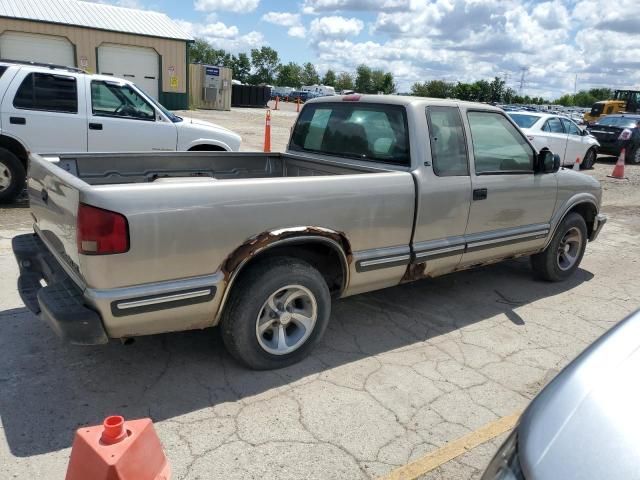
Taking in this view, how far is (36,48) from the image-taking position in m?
23.8

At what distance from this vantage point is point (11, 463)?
2607 millimetres

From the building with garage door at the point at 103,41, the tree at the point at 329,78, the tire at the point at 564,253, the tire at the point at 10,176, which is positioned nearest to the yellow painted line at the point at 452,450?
the tire at the point at 564,253

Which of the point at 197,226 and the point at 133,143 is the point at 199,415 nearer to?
the point at 197,226

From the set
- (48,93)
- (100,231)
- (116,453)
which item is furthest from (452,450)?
(48,93)

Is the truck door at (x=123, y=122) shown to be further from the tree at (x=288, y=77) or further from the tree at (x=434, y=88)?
the tree at (x=288, y=77)

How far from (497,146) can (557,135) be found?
35.2 feet

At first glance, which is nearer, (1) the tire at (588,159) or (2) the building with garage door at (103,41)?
(1) the tire at (588,159)

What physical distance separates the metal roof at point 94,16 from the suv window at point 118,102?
19157mm

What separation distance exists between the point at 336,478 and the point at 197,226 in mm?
1484

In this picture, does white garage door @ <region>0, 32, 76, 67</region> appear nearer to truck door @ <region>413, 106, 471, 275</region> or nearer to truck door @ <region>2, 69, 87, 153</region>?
truck door @ <region>2, 69, 87, 153</region>

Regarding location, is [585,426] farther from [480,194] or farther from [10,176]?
[10,176]

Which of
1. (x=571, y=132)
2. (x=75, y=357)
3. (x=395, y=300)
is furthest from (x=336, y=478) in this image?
(x=571, y=132)

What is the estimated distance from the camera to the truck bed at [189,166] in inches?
169

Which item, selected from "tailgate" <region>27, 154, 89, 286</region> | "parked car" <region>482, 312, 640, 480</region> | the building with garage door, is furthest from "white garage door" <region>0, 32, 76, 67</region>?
"parked car" <region>482, 312, 640, 480</region>
